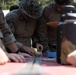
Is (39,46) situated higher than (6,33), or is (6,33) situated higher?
(6,33)

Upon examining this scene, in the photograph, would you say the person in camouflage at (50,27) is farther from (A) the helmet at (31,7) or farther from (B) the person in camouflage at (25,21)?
(A) the helmet at (31,7)

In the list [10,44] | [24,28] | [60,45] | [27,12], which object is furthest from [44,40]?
[60,45]

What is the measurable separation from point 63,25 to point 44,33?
2394mm

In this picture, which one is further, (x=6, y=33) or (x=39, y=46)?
(x=39, y=46)

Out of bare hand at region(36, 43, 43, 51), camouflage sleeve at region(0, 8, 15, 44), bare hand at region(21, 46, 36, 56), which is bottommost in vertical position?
bare hand at region(36, 43, 43, 51)

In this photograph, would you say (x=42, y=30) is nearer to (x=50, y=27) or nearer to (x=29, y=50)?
(x=50, y=27)

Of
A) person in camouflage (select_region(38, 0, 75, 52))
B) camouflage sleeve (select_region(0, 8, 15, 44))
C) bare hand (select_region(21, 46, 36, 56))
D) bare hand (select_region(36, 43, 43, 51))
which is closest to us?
camouflage sleeve (select_region(0, 8, 15, 44))

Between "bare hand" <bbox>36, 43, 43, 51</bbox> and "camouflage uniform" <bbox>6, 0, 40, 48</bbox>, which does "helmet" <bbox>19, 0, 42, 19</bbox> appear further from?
"bare hand" <bbox>36, 43, 43, 51</bbox>

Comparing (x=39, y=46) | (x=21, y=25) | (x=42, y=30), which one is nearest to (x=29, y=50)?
(x=39, y=46)

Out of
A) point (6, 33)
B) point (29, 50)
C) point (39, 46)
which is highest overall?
point (6, 33)

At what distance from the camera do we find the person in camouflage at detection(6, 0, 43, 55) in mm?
3496

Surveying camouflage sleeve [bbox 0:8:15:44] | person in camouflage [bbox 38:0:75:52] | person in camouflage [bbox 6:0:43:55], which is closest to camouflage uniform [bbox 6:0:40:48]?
person in camouflage [bbox 6:0:43:55]

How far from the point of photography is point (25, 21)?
390 centimetres

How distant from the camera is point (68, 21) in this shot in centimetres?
170
